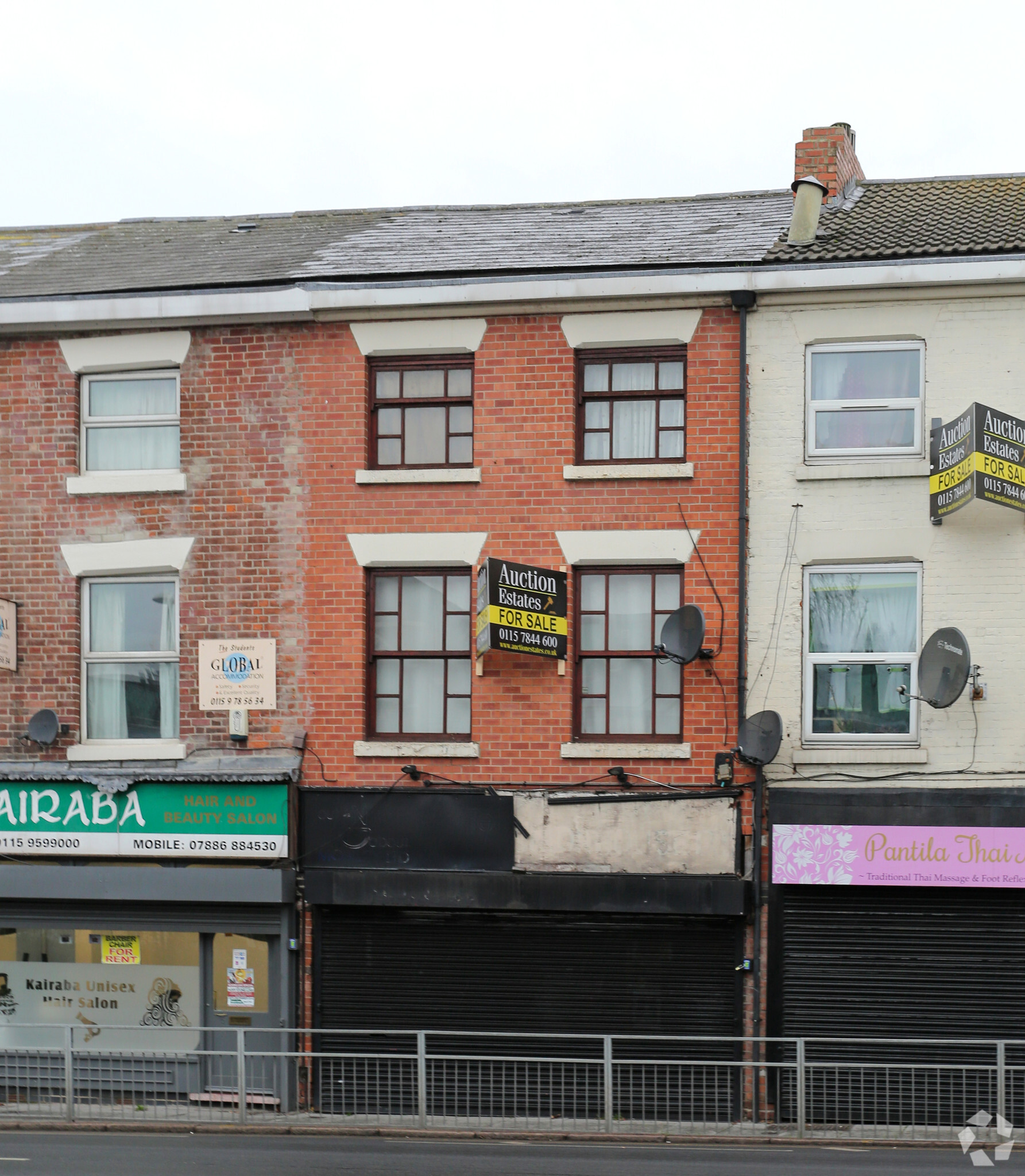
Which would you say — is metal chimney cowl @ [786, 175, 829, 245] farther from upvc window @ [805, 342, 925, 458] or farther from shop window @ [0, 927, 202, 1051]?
shop window @ [0, 927, 202, 1051]

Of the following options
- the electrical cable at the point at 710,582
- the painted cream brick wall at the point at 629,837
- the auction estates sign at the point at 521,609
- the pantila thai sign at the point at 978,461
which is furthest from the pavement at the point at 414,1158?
the pantila thai sign at the point at 978,461

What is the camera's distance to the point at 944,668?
14.2 metres

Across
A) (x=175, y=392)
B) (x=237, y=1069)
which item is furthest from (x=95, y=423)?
(x=237, y=1069)

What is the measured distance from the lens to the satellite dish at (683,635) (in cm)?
1481

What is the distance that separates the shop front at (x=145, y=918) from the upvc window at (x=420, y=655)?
1.48m

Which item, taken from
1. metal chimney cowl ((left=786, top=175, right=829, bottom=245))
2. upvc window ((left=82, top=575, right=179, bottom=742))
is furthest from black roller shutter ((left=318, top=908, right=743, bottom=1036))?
metal chimney cowl ((left=786, top=175, right=829, bottom=245))

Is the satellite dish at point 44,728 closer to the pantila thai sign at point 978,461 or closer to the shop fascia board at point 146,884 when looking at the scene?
the shop fascia board at point 146,884

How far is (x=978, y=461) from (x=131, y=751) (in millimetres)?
9366

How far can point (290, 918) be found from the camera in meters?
15.6

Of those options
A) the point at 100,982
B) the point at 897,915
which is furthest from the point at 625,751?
the point at 100,982

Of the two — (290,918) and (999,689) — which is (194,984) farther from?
(999,689)

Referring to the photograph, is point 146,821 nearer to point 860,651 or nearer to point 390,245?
point 390,245

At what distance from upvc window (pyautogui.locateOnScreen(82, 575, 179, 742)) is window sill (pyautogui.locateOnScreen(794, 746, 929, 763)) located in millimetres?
6916

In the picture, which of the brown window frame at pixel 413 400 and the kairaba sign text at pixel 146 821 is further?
the brown window frame at pixel 413 400
